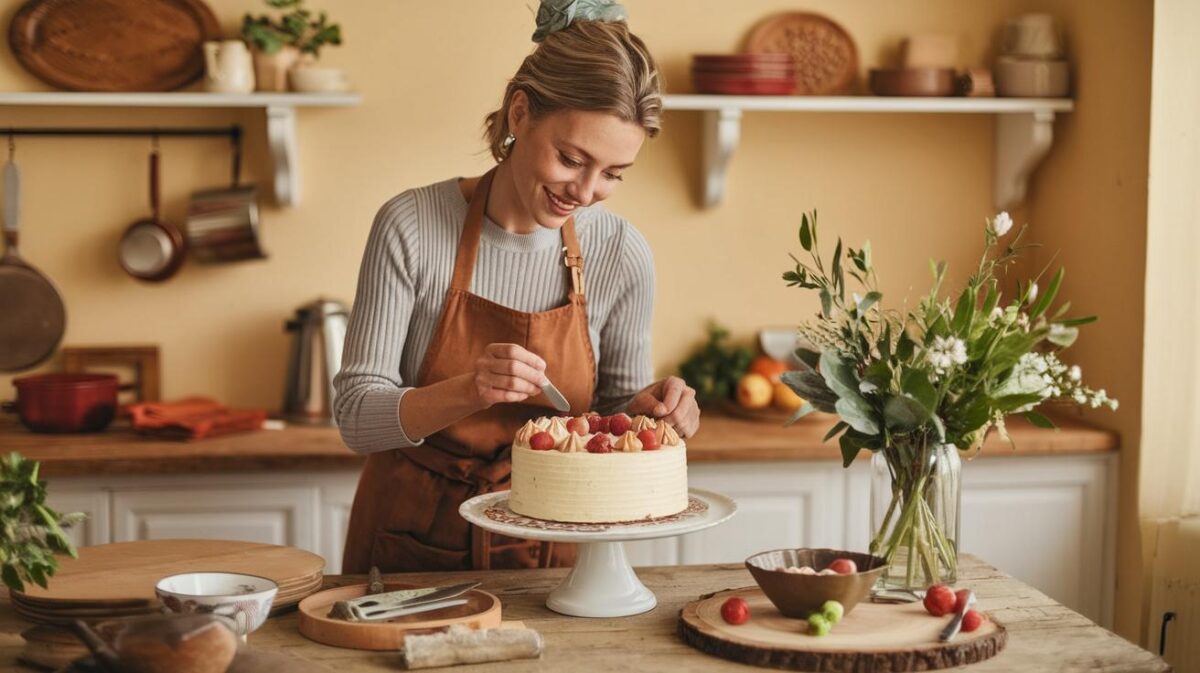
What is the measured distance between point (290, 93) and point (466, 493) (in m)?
1.46

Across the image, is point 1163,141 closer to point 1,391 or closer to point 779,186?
point 779,186

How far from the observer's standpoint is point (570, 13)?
6.88ft

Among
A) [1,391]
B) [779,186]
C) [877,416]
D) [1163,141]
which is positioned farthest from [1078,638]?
[1,391]

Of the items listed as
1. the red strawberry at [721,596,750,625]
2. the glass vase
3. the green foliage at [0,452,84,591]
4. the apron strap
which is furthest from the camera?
the apron strap

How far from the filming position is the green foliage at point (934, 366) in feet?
5.72

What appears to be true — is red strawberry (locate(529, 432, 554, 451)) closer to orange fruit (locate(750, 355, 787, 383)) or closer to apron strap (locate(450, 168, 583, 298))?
apron strap (locate(450, 168, 583, 298))

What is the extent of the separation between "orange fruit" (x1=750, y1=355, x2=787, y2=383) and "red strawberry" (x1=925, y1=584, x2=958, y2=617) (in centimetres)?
178

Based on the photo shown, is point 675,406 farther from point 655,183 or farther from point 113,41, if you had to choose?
point 113,41

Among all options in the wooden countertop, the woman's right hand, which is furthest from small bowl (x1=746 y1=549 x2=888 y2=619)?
the wooden countertop

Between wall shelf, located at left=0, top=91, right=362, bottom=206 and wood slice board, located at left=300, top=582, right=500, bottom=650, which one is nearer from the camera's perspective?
wood slice board, located at left=300, top=582, right=500, bottom=650

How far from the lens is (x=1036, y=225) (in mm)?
3689

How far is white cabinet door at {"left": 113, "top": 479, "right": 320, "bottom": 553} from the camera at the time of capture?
3.06 metres

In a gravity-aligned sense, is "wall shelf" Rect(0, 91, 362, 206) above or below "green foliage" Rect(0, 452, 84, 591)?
above

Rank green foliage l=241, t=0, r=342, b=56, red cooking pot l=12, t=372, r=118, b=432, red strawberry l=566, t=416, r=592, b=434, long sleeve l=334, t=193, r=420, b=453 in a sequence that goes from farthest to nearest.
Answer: green foliage l=241, t=0, r=342, b=56 → red cooking pot l=12, t=372, r=118, b=432 → long sleeve l=334, t=193, r=420, b=453 → red strawberry l=566, t=416, r=592, b=434
